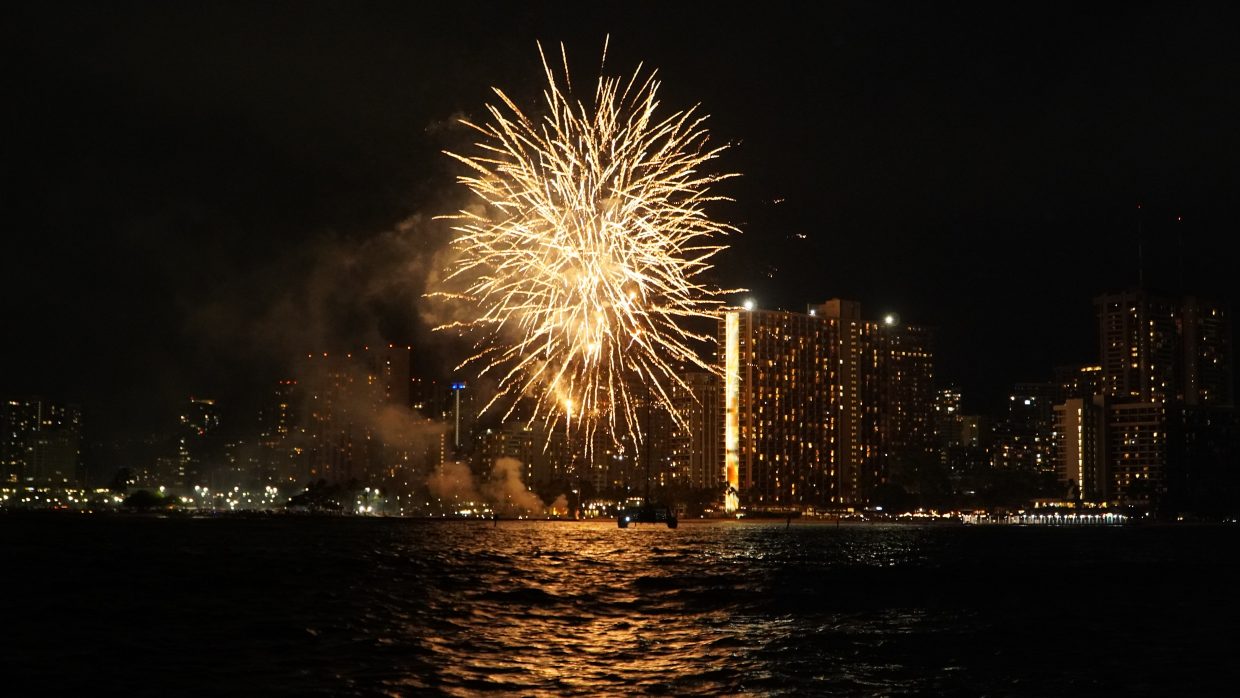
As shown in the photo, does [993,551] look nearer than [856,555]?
No

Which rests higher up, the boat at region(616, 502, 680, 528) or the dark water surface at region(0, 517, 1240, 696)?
the boat at region(616, 502, 680, 528)

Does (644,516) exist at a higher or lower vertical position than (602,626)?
higher

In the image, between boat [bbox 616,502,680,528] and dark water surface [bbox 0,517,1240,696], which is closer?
dark water surface [bbox 0,517,1240,696]

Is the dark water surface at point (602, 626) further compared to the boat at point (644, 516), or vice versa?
the boat at point (644, 516)

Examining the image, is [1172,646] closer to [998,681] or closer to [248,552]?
[998,681]

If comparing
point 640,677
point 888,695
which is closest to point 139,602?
point 640,677

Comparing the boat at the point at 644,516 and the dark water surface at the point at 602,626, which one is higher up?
the boat at the point at 644,516

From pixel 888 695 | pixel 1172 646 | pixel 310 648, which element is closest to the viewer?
pixel 888 695

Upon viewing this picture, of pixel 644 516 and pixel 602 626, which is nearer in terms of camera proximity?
pixel 602 626
